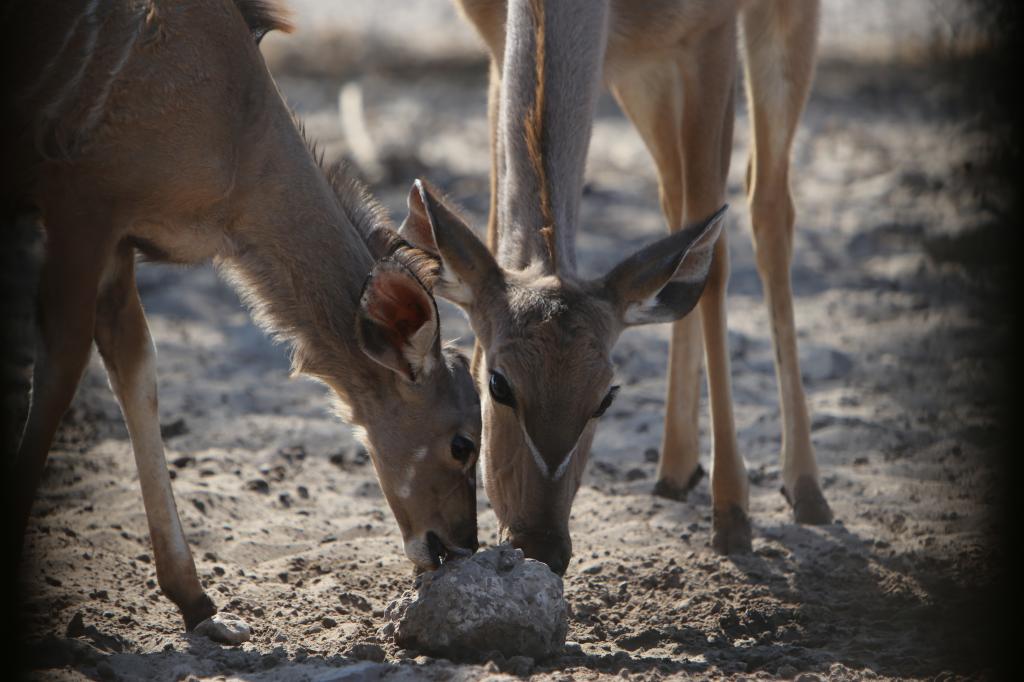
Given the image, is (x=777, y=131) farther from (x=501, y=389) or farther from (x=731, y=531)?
(x=501, y=389)

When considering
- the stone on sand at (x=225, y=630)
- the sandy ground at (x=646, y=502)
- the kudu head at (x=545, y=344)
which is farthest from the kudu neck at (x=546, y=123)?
the stone on sand at (x=225, y=630)

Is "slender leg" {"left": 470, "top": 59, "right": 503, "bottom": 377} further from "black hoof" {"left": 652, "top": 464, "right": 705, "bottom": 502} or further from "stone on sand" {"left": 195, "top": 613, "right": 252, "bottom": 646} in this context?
"stone on sand" {"left": 195, "top": 613, "right": 252, "bottom": 646}

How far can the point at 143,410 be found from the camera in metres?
5.64

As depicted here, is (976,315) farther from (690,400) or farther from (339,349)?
(339,349)

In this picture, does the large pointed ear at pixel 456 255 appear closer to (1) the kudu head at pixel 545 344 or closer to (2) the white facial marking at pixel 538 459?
(1) the kudu head at pixel 545 344

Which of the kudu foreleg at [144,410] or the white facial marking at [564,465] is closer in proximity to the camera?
the white facial marking at [564,465]

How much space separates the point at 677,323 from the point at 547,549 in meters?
2.47

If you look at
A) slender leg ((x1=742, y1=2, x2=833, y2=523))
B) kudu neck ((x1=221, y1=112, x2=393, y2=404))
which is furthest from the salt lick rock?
slender leg ((x1=742, y1=2, x2=833, y2=523))

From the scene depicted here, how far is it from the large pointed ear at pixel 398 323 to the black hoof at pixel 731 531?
5.77 feet

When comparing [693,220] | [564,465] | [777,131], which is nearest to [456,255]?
[564,465]

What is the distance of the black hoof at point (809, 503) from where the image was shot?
264 inches

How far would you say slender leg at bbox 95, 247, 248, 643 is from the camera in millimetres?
5457

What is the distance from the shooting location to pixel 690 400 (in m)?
7.31

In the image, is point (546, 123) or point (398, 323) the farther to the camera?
point (546, 123)
